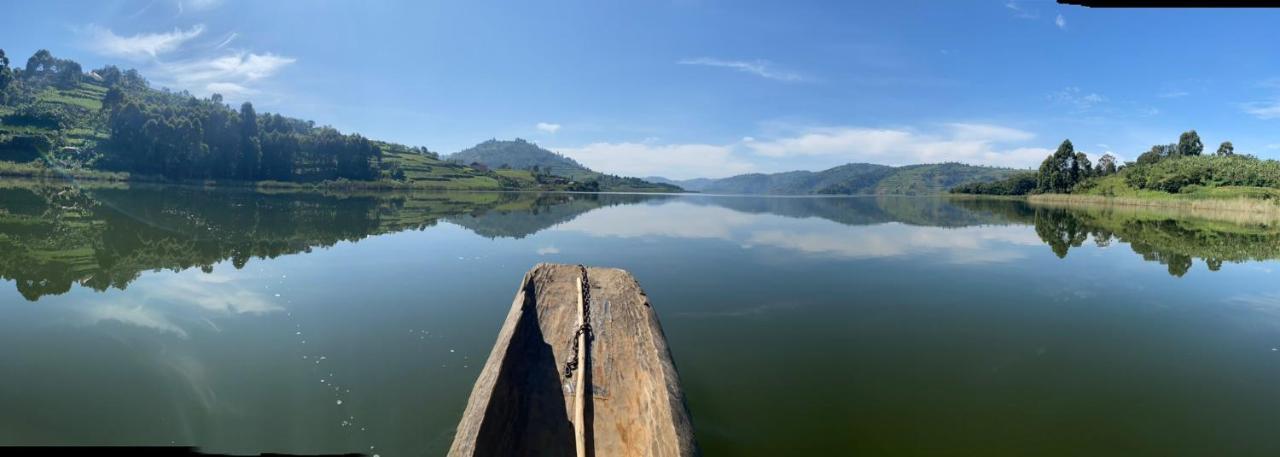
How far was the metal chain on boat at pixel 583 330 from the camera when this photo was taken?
6.23 meters

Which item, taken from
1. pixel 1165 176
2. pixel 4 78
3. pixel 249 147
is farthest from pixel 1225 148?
pixel 4 78

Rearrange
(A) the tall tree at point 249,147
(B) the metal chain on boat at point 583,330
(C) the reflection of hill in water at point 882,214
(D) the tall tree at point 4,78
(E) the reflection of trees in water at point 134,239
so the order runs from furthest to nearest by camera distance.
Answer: (D) the tall tree at point 4,78 → (A) the tall tree at point 249,147 → (C) the reflection of hill in water at point 882,214 → (E) the reflection of trees in water at point 134,239 → (B) the metal chain on boat at point 583,330

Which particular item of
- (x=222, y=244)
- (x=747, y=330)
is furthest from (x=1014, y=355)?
(x=222, y=244)

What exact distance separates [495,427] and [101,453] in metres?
3.61

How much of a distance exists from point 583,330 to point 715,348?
2131mm

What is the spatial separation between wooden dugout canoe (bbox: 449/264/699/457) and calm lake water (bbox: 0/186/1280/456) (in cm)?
75

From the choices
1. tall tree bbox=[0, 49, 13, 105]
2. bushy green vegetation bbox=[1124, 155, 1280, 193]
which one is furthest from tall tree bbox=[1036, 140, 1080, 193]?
tall tree bbox=[0, 49, 13, 105]

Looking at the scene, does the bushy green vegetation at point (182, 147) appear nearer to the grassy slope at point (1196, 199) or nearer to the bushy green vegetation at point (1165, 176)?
the grassy slope at point (1196, 199)

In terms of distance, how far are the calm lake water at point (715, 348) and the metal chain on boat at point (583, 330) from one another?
4.16ft

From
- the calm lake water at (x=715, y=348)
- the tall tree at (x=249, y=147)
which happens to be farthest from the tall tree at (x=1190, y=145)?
the tall tree at (x=249, y=147)

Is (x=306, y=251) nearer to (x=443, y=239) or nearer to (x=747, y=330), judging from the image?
(x=443, y=239)

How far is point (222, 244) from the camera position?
1641 centimetres

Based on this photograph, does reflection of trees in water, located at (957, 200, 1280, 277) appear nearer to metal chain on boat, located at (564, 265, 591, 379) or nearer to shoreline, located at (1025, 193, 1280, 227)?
shoreline, located at (1025, 193, 1280, 227)

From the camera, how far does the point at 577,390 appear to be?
5344 millimetres
